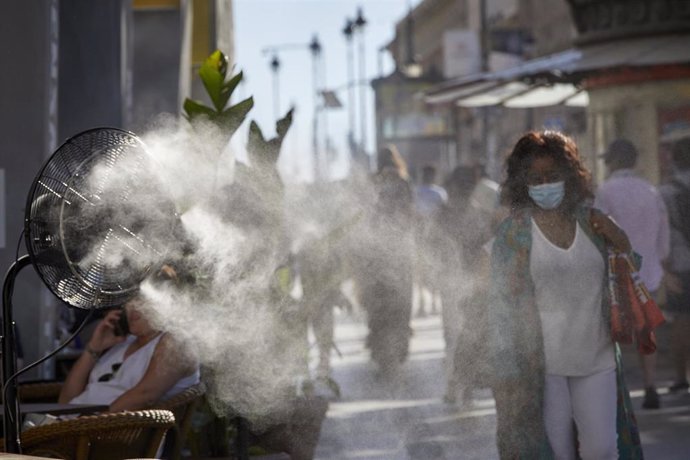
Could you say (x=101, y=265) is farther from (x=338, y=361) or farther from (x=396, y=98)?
(x=396, y=98)

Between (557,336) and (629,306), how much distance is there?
31 centimetres

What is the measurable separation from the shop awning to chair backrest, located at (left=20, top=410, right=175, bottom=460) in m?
10.3

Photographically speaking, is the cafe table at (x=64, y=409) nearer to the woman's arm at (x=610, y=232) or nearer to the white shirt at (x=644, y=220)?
the woman's arm at (x=610, y=232)

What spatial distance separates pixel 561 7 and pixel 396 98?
19.8 ft

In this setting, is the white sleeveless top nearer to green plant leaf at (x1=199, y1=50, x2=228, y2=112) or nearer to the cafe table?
the cafe table

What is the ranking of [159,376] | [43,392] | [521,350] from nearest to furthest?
1. [159,376]
2. [521,350]
3. [43,392]

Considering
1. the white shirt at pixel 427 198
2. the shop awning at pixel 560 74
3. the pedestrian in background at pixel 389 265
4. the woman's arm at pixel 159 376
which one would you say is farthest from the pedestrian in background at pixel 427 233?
the woman's arm at pixel 159 376

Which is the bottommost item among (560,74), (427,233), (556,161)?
(427,233)

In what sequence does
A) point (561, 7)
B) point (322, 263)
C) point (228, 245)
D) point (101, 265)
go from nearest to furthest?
point (101, 265) < point (228, 245) < point (322, 263) < point (561, 7)

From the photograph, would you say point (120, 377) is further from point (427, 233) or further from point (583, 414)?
point (427, 233)

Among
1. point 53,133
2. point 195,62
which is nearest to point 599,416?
point 53,133

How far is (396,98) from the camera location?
47312 millimetres

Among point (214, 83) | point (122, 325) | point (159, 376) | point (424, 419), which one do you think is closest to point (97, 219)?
point (159, 376)

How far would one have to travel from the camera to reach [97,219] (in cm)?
420
